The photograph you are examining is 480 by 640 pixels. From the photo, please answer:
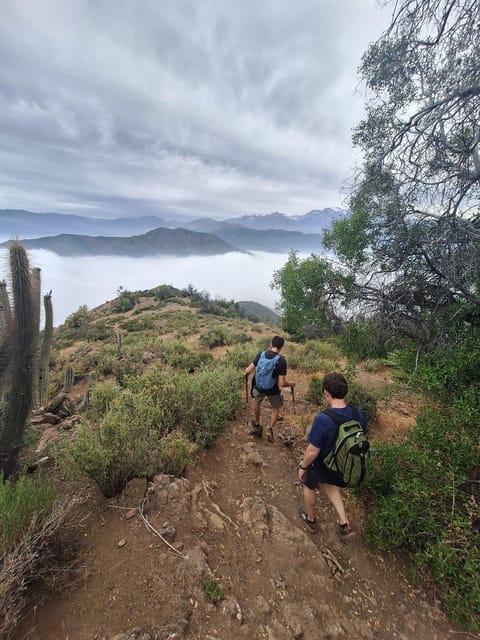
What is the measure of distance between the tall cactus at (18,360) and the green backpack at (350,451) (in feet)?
13.0

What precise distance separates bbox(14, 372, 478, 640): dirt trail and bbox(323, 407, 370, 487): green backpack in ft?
2.95

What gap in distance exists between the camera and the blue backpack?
419 cm

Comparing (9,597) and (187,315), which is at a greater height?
(9,597)

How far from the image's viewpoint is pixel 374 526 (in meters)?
2.77

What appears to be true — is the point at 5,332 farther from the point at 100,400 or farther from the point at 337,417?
the point at 337,417

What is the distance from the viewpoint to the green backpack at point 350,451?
8.33 ft

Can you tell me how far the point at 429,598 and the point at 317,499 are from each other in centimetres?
129

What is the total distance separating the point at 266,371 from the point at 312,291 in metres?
2.13

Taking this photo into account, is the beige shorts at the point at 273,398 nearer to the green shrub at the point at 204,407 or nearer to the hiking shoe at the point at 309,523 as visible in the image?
the green shrub at the point at 204,407

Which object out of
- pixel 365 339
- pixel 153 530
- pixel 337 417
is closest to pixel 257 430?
pixel 337 417

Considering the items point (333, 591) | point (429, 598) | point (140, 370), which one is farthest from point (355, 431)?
point (140, 370)

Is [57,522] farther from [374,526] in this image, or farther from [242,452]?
[374,526]

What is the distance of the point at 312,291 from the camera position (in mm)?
5477

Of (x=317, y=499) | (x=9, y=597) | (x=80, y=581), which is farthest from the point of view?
(x=317, y=499)
